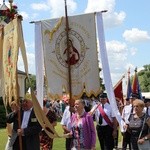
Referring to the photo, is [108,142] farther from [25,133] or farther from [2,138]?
[2,138]

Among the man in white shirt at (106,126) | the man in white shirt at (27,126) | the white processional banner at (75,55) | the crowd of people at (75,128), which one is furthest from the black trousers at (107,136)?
the man in white shirt at (27,126)

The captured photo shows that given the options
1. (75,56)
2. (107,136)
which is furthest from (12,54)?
(107,136)

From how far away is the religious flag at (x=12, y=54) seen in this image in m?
8.27

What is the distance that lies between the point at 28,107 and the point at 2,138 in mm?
10671

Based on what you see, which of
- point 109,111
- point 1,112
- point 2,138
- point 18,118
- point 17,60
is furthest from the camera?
point 1,112

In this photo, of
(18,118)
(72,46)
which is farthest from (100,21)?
(18,118)

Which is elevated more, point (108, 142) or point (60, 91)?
point (60, 91)

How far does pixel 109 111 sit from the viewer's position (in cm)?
1333

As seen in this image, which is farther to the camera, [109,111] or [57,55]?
[109,111]

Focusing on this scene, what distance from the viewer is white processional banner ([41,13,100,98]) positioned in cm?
1099

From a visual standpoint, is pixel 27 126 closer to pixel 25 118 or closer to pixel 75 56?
pixel 25 118

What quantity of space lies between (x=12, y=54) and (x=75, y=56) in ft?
9.08

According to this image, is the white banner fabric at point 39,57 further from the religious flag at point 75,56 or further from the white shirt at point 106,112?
the white shirt at point 106,112

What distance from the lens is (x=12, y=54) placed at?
8445 mm
